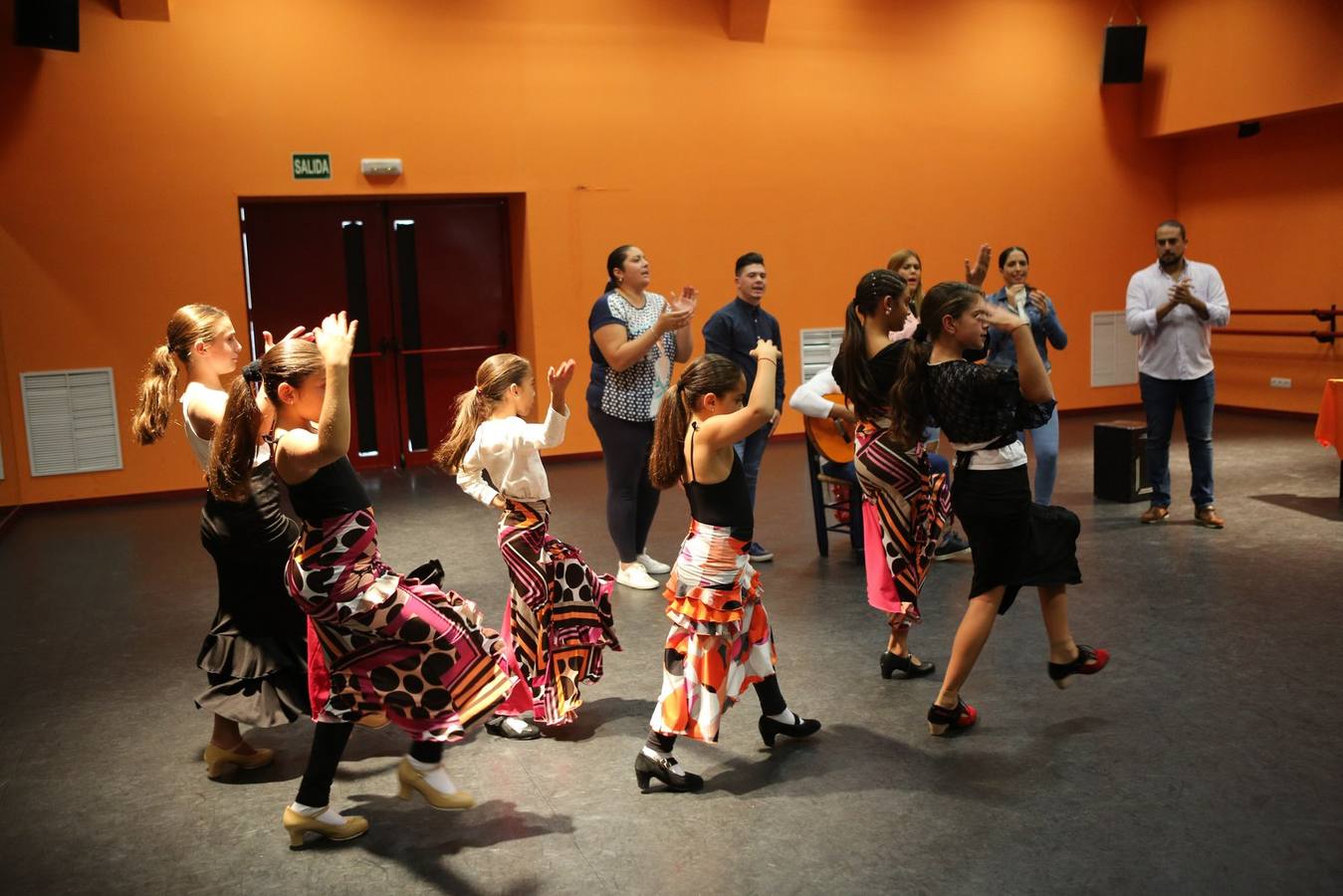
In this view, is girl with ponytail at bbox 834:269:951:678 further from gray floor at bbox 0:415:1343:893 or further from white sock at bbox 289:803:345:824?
white sock at bbox 289:803:345:824

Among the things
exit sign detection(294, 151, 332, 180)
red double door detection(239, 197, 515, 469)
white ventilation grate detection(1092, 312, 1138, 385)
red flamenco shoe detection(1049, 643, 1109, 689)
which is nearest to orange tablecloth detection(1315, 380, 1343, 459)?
red flamenco shoe detection(1049, 643, 1109, 689)

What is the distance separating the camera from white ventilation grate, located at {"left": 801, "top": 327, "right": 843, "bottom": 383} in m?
10.1

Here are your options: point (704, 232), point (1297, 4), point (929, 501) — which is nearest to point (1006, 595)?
point (929, 501)

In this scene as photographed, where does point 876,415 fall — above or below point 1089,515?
above

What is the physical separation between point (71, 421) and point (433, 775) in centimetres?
645

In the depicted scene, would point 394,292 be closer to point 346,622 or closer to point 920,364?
point 920,364

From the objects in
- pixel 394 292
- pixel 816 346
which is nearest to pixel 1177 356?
pixel 816 346

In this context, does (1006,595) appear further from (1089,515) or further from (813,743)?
(1089,515)

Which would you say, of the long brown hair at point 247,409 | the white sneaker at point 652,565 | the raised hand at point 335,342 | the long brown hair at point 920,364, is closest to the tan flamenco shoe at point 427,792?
the long brown hair at point 247,409

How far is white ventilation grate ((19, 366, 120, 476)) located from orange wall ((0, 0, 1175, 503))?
83 mm

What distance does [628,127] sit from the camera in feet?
30.7

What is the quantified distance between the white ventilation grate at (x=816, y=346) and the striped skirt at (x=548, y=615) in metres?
6.55

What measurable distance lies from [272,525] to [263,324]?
6.00 m

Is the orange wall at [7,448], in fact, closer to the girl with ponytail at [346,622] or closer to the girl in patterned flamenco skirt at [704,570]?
the girl with ponytail at [346,622]
